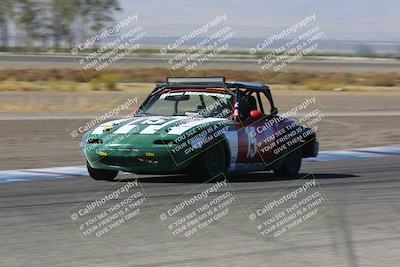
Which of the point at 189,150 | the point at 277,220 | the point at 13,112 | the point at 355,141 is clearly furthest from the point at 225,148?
the point at 13,112

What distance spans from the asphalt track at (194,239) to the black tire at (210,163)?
0.69 ft

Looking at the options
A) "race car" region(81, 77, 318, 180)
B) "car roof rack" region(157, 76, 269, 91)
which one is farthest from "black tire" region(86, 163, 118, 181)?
"car roof rack" region(157, 76, 269, 91)

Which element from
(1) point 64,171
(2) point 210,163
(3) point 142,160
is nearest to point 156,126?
(3) point 142,160

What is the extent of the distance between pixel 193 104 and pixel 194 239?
455cm

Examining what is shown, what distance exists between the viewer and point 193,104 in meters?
12.1

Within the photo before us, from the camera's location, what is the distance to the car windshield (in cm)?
1197

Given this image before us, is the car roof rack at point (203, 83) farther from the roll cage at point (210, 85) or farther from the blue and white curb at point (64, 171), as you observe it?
the blue and white curb at point (64, 171)

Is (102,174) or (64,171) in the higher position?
(102,174)

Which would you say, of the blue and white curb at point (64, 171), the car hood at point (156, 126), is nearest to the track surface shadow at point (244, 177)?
the car hood at point (156, 126)

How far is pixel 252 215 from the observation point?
9.09 m

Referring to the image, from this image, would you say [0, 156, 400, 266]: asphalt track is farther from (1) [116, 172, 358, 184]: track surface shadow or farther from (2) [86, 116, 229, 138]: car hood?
(2) [86, 116, 229, 138]: car hood

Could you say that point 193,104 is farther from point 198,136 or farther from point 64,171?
point 64,171

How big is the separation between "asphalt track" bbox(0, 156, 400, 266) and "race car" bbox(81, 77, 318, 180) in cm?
33

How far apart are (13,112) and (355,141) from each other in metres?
11.3
